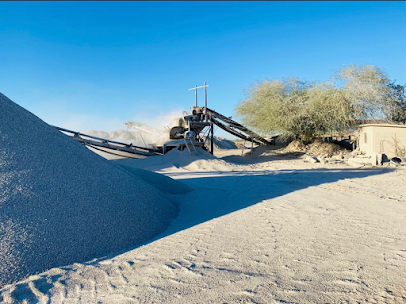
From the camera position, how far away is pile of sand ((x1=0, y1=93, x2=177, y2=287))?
3.08 metres

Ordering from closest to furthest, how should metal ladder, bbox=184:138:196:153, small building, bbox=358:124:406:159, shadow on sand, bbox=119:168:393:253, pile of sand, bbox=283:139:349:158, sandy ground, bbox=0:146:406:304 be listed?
sandy ground, bbox=0:146:406:304 < shadow on sand, bbox=119:168:393:253 < small building, bbox=358:124:406:159 < metal ladder, bbox=184:138:196:153 < pile of sand, bbox=283:139:349:158

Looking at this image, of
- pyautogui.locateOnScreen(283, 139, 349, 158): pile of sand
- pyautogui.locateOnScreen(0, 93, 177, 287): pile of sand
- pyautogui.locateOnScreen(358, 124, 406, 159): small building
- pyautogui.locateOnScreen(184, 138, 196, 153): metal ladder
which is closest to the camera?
pyautogui.locateOnScreen(0, 93, 177, 287): pile of sand

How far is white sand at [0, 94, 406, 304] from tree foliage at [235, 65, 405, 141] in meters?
12.0

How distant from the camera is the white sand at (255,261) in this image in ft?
8.39

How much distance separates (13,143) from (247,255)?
10.6 ft

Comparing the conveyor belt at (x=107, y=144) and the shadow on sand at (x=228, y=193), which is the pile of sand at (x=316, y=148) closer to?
the shadow on sand at (x=228, y=193)

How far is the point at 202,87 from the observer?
21.3 metres

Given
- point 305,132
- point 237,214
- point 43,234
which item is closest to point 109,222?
point 43,234

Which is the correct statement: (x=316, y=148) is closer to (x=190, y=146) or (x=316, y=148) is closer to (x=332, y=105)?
(x=332, y=105)

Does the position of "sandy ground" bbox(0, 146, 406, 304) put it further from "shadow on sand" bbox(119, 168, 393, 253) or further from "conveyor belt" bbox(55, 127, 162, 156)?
"conveyor belt" bbox(55, 127, 162, 156)

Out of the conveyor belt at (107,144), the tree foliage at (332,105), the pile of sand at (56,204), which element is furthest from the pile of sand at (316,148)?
the pile of sand at (56,204)

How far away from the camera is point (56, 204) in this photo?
11.8 ft

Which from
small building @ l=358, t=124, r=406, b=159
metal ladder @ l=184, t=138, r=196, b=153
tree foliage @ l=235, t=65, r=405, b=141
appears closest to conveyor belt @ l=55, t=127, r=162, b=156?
metal ladder @ l=184, t=138, r=196, b=153

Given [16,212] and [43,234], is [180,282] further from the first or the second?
[16,212]
